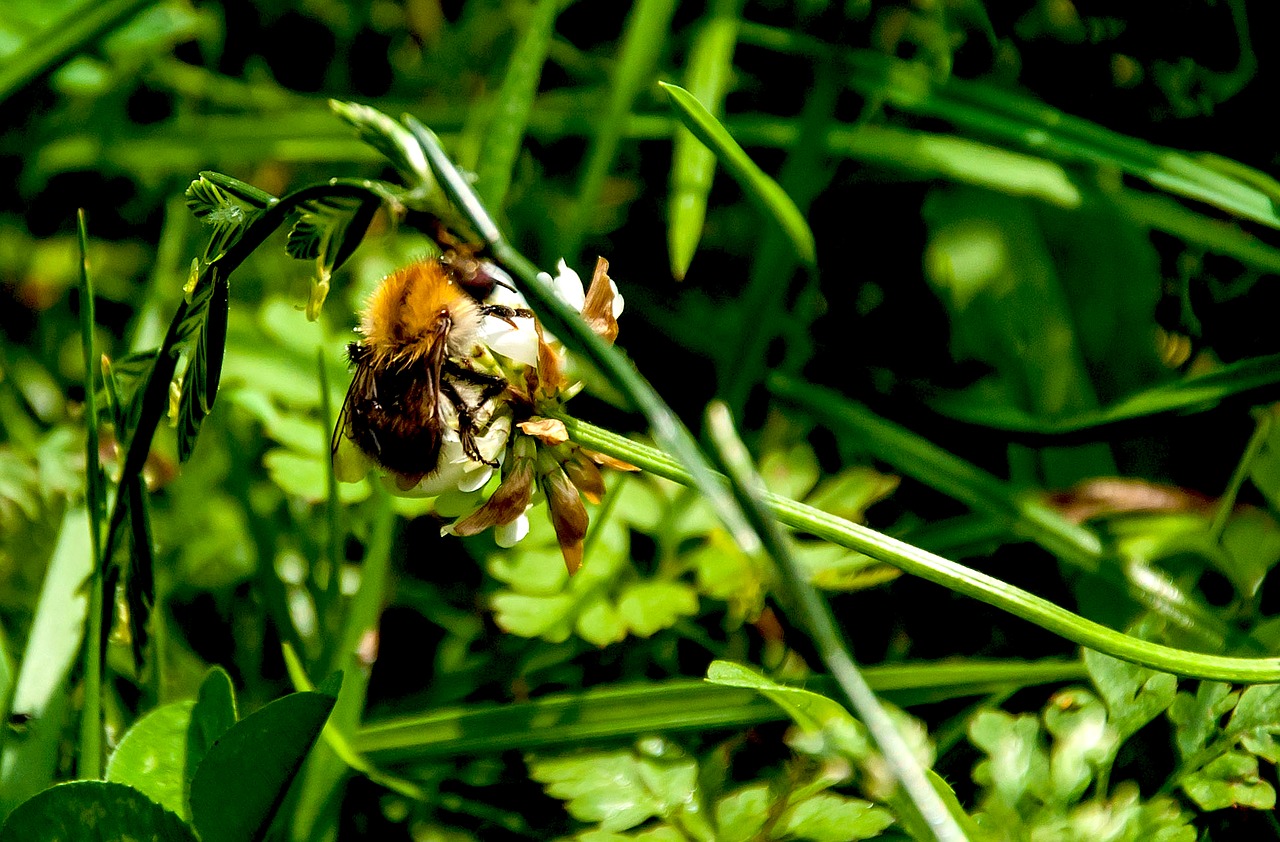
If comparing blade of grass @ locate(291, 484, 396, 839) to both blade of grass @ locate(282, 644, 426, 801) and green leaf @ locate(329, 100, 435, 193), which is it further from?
green leaf @ locate(329, 100, 435, 193)

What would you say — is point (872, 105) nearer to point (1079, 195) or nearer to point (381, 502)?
point (1079, 195)

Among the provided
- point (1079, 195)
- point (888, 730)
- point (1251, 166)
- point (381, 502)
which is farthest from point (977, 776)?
point (1251, 166)

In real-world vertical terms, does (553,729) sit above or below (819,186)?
below

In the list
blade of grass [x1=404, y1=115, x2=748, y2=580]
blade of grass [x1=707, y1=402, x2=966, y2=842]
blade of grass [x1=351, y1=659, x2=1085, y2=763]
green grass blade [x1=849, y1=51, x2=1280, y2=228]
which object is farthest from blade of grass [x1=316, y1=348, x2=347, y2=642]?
green grass blade [x1=849, y1=51, x2=1280, y2=228]

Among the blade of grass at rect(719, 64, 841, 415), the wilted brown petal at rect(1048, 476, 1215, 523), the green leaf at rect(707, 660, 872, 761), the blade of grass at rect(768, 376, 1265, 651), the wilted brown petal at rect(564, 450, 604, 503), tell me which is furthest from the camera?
the blade of grass at rect(719, 64, 841, 415)

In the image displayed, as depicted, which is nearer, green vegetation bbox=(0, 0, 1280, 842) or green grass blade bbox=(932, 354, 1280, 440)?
green vegetation bbox=(0, 0, 1280, 842)

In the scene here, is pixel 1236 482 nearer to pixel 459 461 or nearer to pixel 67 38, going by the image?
pixel 459 461

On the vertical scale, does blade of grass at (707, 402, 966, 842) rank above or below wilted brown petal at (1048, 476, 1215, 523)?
above

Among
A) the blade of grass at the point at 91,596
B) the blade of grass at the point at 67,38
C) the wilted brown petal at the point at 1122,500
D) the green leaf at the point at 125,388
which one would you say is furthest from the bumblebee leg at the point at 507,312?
the blade of grass at the point at 67,38
